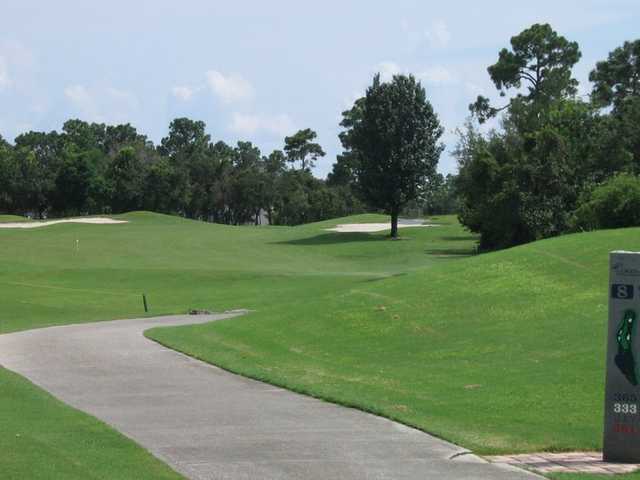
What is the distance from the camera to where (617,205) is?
1177 inches

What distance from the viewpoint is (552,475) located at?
9812 millimetres

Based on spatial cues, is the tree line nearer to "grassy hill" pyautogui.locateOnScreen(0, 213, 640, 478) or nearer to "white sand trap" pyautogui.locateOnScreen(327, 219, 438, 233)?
"white sand trap" pyautogui.locateOnScreen(327, 219, 438, 233)

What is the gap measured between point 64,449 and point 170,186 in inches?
3959

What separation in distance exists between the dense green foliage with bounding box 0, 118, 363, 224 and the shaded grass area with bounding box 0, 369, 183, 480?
9638 cm

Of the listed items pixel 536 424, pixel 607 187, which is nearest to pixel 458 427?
pixel 536 424

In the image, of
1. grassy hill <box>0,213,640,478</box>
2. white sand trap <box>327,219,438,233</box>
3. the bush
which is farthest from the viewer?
white sand trap <box>327,219,438,233</box>

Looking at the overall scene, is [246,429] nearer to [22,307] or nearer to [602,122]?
[22,307]

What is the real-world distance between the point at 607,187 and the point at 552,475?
74.0 ft

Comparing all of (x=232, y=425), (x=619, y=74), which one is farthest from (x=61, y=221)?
(x=232, y=425)

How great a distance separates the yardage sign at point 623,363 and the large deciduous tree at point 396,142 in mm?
57379

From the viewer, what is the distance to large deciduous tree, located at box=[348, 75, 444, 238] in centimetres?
6825

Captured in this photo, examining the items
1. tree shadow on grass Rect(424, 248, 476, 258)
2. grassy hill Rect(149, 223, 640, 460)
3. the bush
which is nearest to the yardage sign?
grassy hill Rect(149, 223, 640, 460)

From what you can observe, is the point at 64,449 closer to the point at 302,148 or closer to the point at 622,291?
the point at 622,291

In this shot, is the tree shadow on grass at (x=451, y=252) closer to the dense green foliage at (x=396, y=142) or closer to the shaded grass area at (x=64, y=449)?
the dense green foliage at (x=396, y=142)
